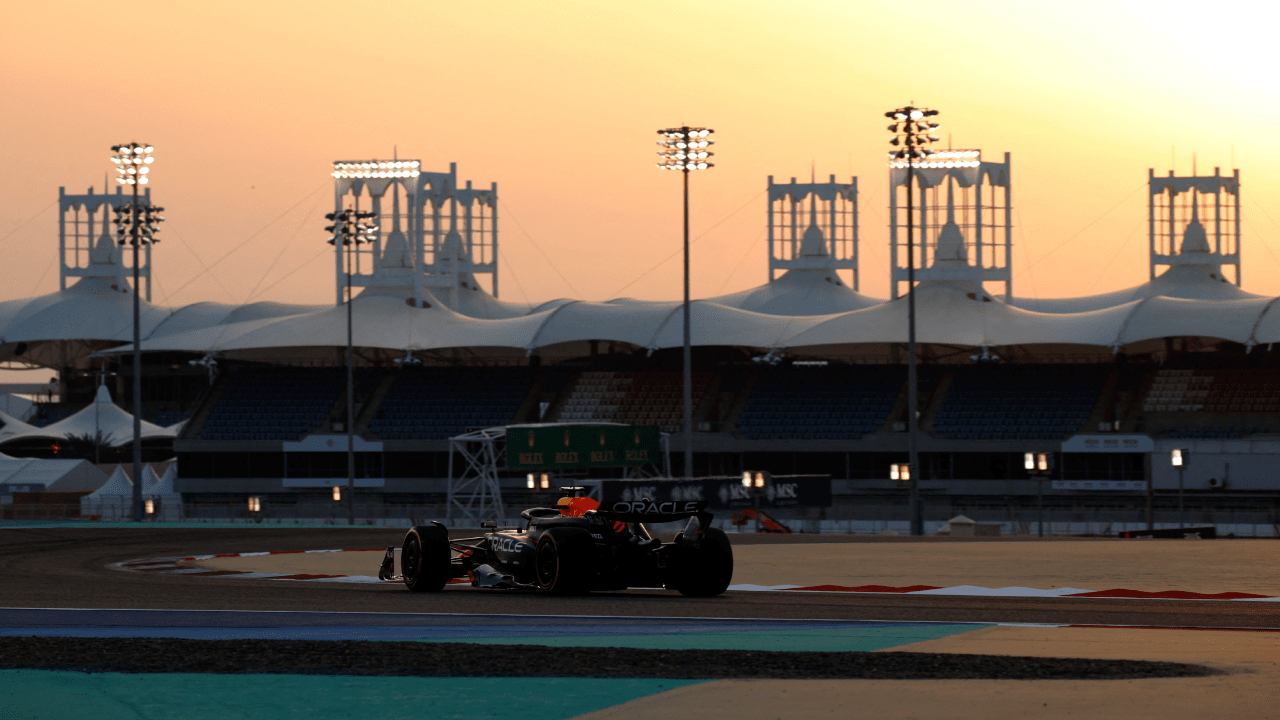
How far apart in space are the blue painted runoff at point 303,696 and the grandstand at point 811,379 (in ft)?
143

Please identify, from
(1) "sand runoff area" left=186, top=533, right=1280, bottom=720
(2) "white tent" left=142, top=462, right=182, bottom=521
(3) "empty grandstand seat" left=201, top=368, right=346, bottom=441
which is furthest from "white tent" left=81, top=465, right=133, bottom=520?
(1) "sand runoff area" left=186, top=533, right=1280, bottom=720

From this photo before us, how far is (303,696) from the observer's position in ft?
33.3

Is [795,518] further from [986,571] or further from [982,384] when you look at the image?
[986,571]

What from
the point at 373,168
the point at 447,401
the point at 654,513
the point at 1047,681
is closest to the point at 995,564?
the point at 654,513

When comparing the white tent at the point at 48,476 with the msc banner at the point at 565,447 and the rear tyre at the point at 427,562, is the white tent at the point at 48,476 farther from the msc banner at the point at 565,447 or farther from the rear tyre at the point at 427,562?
the rear tyre at the point at 427,562

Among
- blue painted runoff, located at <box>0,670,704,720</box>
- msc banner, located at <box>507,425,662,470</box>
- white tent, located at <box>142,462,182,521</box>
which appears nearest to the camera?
blue painted runoff, located at <box>0,670,704,720</box>

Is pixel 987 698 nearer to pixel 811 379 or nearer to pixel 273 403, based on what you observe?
pixel 811 379

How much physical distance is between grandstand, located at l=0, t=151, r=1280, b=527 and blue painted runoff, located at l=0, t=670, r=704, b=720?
4373 centimetres

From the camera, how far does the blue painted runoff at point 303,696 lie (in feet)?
31.4

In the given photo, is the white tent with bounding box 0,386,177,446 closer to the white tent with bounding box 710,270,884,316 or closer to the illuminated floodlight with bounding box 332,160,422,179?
the illuminated floodlight with bounding box 332,160,422,179

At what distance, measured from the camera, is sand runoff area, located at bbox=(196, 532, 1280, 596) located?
72.9ft

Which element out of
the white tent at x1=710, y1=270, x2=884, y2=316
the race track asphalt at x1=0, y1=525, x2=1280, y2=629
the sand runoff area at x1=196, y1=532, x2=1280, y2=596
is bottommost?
the sand runoff area at x1=196, y1=532, x2=1280, y2=596

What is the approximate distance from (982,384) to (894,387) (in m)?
4.05

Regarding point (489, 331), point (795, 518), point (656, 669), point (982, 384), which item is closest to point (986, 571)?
point (656, 669)
